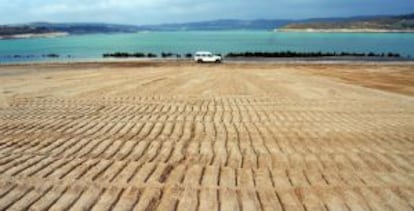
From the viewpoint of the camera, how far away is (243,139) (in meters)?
Answer: 11.6

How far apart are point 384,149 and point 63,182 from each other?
5.86 metres

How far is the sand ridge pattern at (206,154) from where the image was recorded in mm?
7586

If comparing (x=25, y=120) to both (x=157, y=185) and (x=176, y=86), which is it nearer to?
(x=157, y=185)

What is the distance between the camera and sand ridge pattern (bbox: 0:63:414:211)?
7586 mm

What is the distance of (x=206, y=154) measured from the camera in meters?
10.2

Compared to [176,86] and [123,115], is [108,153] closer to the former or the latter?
[123,115]

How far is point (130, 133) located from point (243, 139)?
7.59 feet

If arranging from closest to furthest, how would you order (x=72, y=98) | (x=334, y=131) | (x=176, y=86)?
(x=334, y=131)
(x=72, y=98)
(x=176, y=86)

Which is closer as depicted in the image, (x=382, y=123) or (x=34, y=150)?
(x=34, y=150)

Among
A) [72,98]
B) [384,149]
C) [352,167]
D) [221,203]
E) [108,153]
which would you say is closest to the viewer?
[221,203]

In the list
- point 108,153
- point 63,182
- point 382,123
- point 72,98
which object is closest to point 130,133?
point 108,153

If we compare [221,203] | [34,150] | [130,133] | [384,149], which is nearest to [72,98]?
[130,133]

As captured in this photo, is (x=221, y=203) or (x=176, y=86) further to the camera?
(x=176, y=86)

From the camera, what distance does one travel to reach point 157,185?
805 centimetres
